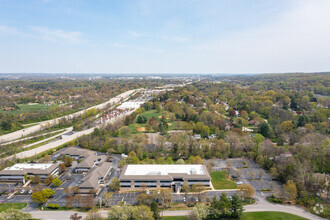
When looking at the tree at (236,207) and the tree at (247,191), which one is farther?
the tree at (247,191)

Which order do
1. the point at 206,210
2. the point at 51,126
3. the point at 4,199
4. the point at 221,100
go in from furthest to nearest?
1. the point at 221,100
2. the point at 51,126
3. the point at 4,199
4. the point at 206,210

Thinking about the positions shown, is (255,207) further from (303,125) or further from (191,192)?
(303,125)

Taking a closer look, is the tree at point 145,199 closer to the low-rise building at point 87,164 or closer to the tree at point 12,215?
the tree at point 12,215

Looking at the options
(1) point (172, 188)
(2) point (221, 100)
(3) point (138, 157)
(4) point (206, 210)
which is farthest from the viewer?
(2) point (221, 100)

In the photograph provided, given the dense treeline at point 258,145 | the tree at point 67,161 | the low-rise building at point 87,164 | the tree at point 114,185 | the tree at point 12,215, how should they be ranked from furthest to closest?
the tree at point 67,161
the low-rise building at point 87,164
the dense treeline at point 258,145
the tree at point 114,185
the tree at point 12,215

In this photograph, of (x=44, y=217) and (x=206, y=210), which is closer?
(x=206, y=210)

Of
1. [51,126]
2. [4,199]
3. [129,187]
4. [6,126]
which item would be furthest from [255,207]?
[6,126]

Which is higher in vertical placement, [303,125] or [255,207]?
[303,125]

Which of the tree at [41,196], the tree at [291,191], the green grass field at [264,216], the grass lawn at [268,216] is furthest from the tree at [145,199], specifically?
the tree at [291,191]

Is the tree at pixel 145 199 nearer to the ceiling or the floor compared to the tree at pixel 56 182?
nearer to the ceiling
